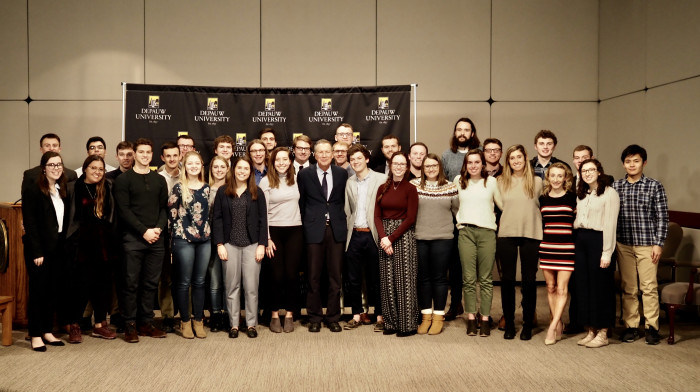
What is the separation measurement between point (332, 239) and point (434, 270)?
92cm

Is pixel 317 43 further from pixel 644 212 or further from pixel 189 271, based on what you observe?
pixel 644 212

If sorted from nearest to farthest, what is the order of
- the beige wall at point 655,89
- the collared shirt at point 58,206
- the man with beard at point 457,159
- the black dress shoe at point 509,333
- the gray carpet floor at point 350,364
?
the gray carpet floor at point 350,364, the collared shirt at point 58,206, the black dress shoe at point 509,333, the man with beard at point 457,159, the beige wall at point 655,89

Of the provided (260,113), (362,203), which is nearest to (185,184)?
(362,203)

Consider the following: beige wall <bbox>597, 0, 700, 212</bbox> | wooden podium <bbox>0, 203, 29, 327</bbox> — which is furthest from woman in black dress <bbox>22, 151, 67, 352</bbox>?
beige wall <bbox>597, 0, 700, 212</bbox>

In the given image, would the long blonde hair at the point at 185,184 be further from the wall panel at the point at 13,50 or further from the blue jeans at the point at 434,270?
the wall panel at the point at 13,50

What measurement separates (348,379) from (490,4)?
5.57 meters

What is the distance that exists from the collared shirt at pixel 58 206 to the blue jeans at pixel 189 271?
861 mm

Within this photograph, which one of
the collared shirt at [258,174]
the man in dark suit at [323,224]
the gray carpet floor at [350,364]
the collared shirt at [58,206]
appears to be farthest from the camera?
the collared shirt at [258,174]

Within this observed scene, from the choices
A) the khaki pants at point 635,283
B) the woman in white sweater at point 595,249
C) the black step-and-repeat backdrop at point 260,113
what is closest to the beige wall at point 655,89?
the khaki pants at point 635,283

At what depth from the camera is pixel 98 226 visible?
4.46 metres

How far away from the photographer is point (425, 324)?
479cm

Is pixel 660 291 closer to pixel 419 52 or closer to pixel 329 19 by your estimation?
pixel 419 52

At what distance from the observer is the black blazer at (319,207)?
483 cm

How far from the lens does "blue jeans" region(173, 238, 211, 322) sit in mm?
4555
